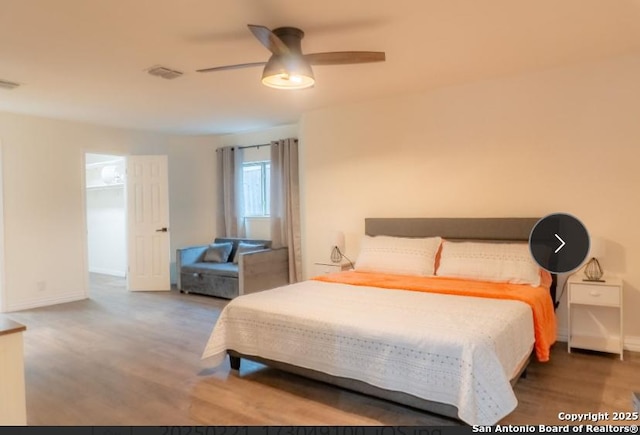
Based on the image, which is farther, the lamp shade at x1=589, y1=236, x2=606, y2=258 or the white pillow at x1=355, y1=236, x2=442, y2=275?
the white pillow at x1=355, y1=236, x2=442, y2=275

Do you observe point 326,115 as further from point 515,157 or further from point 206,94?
point 515,157

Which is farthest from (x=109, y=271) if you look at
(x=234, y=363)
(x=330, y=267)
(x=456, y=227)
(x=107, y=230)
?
(x=456, y=227)

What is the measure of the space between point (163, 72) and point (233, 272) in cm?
270

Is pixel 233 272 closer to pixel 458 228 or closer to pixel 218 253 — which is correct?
pixel 218 253

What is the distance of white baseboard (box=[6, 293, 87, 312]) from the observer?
17.0 ft

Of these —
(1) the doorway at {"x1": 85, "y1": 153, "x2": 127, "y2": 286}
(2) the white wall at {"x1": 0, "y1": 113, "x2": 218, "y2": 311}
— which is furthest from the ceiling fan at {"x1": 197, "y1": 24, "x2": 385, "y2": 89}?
(1) the doorway at {"x1": 85, "y1": 153, "x2": 127, "y2": 286}

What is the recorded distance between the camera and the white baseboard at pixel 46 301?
17.0 feet

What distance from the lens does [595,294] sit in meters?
3.33

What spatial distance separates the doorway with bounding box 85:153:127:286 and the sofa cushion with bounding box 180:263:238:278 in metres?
2.29

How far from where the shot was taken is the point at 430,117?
14.5 feet

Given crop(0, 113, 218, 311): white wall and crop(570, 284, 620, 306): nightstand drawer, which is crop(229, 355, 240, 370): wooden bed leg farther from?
crop(0, 113, 218, 311): white wall

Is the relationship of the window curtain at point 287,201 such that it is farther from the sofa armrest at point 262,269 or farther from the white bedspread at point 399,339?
the white bedspread at point 399,339

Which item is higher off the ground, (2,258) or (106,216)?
(106,216)

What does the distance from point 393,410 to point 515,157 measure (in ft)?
8.63
